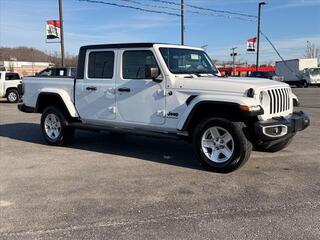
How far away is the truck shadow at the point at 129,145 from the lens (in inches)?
317

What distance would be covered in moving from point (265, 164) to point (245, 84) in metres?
1.51

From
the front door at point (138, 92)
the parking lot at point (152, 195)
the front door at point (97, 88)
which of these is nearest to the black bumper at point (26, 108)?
the parking lot at point (152, 195)

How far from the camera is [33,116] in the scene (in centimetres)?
1516

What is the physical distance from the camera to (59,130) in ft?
30.7

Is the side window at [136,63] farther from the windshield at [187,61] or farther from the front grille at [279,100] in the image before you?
the front grille at [279,100]

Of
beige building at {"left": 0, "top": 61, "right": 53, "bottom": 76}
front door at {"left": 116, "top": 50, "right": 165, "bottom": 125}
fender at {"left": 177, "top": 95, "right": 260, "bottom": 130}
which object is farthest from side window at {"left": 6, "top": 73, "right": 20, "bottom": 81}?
beige building at {"left": 0, "top": 61, "right": 53, "bottom": 76}

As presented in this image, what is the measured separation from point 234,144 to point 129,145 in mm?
3242

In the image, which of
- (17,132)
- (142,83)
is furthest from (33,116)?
(142,83)

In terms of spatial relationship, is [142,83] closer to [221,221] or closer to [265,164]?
[265,164]

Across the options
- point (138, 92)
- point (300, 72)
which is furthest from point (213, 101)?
point (300, 72)

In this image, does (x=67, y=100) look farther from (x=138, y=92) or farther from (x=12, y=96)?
(x=12, y=96)

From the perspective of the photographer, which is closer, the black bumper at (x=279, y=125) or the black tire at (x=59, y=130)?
the black bumper at (x=279, y=125)

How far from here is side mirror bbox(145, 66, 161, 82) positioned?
7387 mm

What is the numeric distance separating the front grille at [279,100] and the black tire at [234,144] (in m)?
0.61
